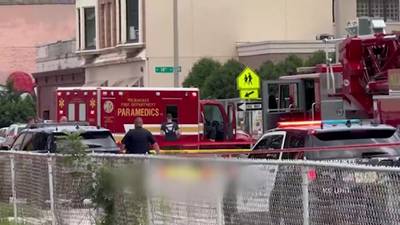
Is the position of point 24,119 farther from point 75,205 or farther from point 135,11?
point 75,205

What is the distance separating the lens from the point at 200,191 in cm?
1113

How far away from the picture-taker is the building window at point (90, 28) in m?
59.4

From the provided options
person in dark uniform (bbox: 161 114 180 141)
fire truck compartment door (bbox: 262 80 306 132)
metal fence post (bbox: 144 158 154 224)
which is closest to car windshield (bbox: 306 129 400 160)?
metal fence post (bbox: 144 158 154 224)

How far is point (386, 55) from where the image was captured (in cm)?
Result: 2147

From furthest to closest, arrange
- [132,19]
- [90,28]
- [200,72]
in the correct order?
[90,28] < [132,19] < [200,72]

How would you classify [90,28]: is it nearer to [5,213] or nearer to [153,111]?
[153,111]

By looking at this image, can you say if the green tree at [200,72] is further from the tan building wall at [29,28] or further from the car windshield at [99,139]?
the tan building wall at [29,28]

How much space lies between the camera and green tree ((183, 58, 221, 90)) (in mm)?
51188

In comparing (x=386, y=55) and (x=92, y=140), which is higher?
(x=386, y=55)

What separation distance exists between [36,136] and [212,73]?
29.1 meters

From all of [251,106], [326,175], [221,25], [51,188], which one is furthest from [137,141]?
[221,25]

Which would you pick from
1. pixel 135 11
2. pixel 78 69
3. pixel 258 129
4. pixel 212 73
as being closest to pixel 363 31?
pixel 258 129

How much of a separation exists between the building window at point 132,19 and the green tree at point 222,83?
526cm

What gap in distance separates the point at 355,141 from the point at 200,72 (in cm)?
3813
